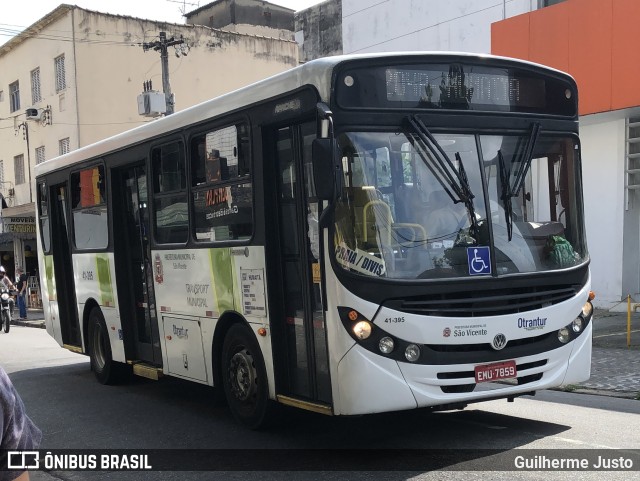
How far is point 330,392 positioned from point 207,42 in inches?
1206

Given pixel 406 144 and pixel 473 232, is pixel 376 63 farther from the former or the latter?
pixel 473 232

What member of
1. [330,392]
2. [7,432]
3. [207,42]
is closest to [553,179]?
[330,392]

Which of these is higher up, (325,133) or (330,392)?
(325,133)

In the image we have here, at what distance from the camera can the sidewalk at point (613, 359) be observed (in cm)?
952

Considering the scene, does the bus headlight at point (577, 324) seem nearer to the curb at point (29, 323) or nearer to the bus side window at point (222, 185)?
the bus side window at point (222, 185)

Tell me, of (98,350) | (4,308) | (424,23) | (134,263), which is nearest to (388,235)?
(134,263)

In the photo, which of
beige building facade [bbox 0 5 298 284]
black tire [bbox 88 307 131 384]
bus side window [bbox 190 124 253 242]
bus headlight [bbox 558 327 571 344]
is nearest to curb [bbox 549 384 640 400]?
bus headlight [bbox 558 327 571 344]

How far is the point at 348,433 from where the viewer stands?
730cm

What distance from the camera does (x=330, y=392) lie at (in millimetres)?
6273

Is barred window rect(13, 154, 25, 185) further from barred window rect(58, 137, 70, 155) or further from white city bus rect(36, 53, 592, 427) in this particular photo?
white city bus rect(36, 53, 592, 427)

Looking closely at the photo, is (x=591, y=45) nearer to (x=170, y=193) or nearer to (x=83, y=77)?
(x=170, y=193)

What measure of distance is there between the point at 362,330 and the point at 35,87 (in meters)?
31.8

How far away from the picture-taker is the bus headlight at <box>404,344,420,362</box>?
237 inches

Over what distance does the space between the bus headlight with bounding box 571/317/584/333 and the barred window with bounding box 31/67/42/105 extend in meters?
30.9
